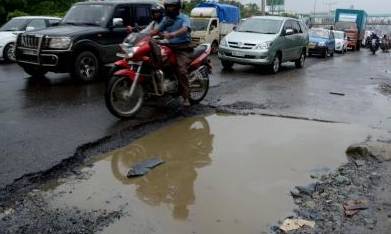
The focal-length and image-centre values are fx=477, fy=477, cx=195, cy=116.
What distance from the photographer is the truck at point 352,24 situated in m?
37.5

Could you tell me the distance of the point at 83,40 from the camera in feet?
35.8

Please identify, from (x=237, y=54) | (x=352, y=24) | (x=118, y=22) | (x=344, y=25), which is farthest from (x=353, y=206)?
(x=352, y=24)

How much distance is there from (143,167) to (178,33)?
3222mm

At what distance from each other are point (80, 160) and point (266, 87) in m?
7.05

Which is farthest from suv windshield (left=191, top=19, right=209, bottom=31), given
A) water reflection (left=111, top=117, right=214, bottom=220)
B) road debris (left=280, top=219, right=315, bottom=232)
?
road debris (left=280, top=219, right=315, bottom=232)

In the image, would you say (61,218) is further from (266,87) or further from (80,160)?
(266,87)

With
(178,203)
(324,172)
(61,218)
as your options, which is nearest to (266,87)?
(324,172)

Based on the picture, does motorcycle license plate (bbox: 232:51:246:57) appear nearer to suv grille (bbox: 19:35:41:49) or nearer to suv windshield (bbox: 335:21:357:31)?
suv grille (bbox: 19:35:41:49)

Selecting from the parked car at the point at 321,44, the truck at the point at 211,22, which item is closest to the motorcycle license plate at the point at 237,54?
the truck at the point at 211,22

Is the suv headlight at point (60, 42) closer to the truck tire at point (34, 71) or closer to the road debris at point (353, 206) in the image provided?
the truck tire at point (34, 71)

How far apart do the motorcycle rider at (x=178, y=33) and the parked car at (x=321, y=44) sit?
19357 millimetres

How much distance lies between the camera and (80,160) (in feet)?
18.7

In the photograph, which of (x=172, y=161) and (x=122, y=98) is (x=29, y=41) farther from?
(x=172, y=161)

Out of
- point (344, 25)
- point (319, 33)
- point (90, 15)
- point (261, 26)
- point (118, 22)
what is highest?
point (90, 15)
